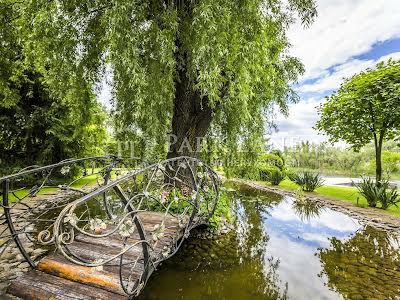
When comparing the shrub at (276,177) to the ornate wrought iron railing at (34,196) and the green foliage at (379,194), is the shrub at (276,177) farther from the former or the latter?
the ornate wrought iron railing at (34,196)

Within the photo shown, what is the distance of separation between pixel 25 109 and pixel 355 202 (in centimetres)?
1346

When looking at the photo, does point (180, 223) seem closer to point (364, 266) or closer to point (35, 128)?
point (364, 266)

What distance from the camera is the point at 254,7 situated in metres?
3.59

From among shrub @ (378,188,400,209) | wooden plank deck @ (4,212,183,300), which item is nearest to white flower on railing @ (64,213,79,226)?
wooden plank deck @ (4,212,183,300)

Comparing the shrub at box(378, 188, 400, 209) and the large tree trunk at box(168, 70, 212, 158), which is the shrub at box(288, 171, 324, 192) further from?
the large tree trunk at box(168, 70, 212, 158)

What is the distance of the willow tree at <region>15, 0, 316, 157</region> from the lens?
3393mm

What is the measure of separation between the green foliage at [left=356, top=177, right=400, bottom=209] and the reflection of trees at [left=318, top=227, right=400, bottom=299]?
7.19 feet

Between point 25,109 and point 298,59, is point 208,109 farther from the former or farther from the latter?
point 25,109

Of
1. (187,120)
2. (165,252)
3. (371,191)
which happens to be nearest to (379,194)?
(371,191)

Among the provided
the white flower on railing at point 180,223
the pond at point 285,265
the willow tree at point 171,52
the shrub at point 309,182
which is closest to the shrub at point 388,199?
the pond at point 285,265

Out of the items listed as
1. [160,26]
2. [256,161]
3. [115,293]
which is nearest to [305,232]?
[256,161]

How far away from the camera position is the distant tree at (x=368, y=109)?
278 inches

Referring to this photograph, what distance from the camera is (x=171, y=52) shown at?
3.51 meters

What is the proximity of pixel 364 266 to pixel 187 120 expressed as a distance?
A: 4211 mm
